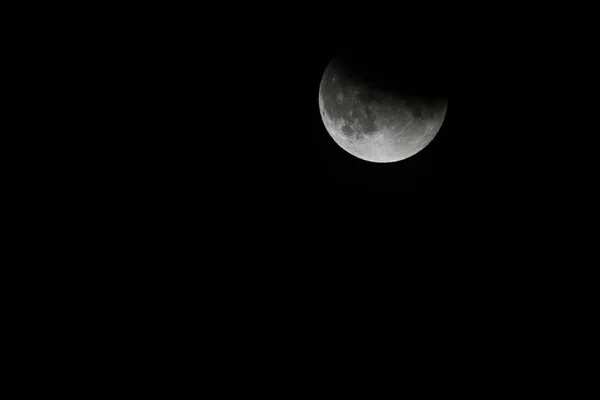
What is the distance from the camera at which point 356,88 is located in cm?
232

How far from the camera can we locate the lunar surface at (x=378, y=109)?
2.29 metres

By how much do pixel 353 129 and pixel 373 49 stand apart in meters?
0.47

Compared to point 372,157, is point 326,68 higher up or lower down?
higher up

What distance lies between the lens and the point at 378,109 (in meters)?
2.31

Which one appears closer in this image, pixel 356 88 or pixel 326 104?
pixel 356 88

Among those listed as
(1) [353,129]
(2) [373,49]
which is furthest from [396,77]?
(1) [353,129]

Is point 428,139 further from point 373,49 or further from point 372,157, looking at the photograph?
point 373,49

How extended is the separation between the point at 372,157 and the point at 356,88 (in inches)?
17.6

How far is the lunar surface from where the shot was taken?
7.52 ft

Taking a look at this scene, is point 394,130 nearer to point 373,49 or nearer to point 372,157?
point 372,157

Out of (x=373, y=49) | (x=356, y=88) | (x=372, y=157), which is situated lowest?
(x=372, y=157)

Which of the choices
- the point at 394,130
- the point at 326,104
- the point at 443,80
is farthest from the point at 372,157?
the point at 443,80

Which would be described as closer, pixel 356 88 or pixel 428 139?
pixel 356 88

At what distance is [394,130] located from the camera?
7.71 ft
